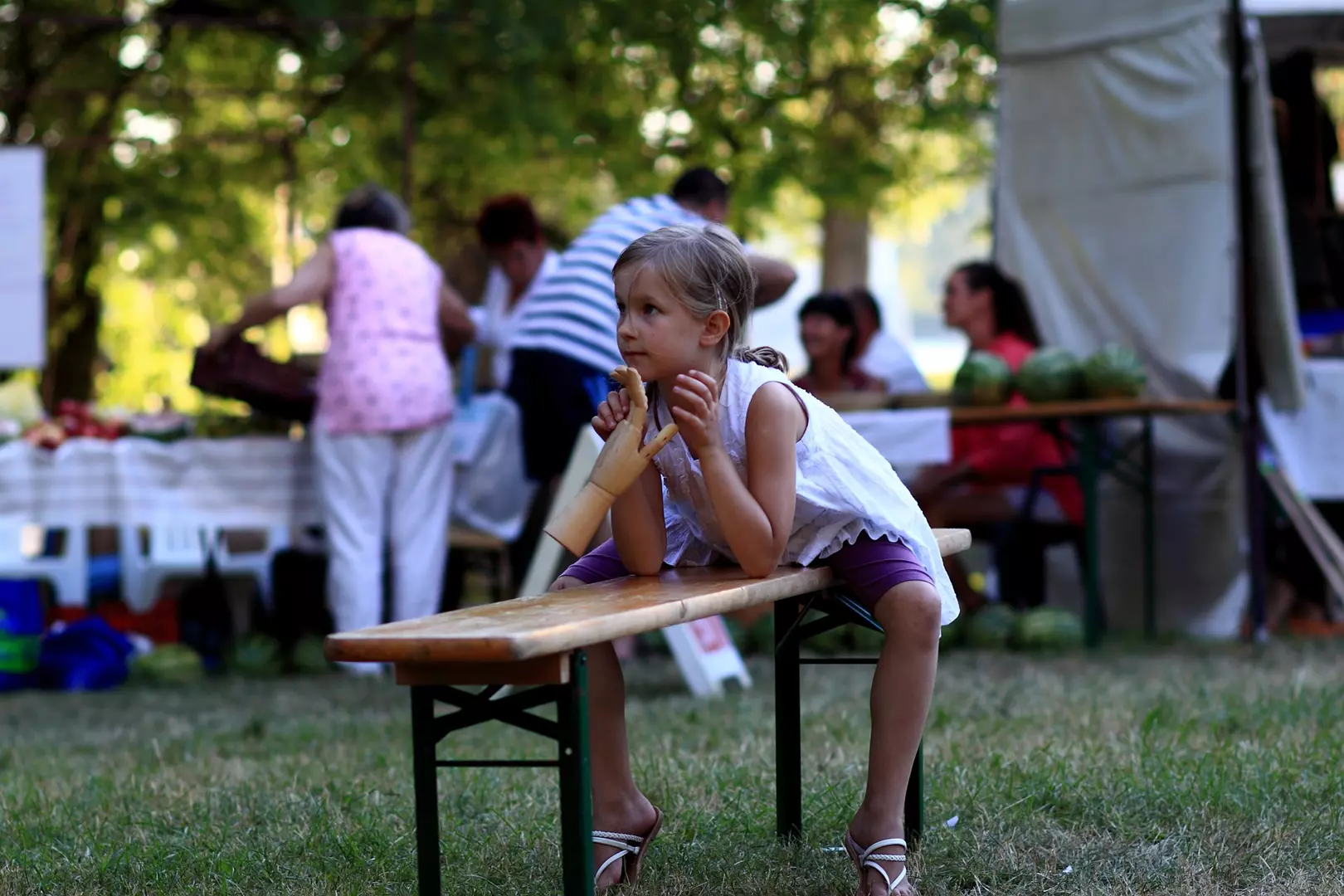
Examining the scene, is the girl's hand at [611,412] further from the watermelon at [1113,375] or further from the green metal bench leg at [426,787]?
the watermelon at [1113,375]

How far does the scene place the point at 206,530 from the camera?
24.8ft

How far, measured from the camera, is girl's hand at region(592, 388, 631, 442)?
9.78 ft

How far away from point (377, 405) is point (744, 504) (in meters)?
4.33

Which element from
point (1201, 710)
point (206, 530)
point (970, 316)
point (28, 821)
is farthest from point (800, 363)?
point (28, 821)

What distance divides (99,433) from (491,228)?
6.72 ft

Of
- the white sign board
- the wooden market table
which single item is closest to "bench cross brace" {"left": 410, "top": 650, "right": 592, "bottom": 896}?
the wooden market table

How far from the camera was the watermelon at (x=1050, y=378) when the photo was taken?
7414 millimetres

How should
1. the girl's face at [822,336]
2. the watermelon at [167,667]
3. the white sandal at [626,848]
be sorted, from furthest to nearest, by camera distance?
the girl's face at [822,336] < the watermelon at [167,667] < the white sandal at [626,848]

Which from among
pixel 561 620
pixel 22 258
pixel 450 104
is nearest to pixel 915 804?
pixel 561 620

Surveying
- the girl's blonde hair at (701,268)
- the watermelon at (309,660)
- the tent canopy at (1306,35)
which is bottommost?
the watermelon at (309,660)

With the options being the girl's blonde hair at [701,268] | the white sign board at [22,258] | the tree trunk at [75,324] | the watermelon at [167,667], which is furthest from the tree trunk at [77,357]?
the girl's blonde hair at [701,268]

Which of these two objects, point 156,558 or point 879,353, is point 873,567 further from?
point 879,353

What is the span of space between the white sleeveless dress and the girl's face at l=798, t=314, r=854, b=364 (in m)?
5.10

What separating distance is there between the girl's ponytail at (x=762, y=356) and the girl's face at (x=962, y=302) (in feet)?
17.0
